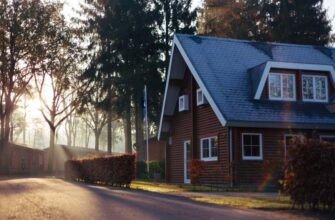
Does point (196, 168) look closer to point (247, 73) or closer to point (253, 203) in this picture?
point (247, 73)

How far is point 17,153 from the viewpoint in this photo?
67688 mm

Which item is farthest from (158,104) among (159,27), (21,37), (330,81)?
(330,81)

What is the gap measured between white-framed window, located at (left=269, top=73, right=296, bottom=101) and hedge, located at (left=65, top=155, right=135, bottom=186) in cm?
747

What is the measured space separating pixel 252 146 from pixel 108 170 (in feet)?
23.4

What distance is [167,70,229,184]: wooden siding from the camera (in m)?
24.6

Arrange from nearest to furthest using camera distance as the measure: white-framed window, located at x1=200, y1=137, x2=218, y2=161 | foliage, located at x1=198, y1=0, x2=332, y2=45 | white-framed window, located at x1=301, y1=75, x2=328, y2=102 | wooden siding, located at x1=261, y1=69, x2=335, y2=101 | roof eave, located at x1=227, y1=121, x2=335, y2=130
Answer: roof eave, located at x1=227, y1=121, x2=335, y2=130 < wooden siding, located at x1=261, y1=69, x2=335, y2=101 < white-framed window, located at x1=200, y1=137, x2=218, y2=161 < white-framed window, located at x1=301, y1=75, x2=328, y2=102 < foliage, located at x1=198, y1=0, x2=332, y2=45

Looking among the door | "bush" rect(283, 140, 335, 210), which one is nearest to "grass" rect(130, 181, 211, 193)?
the door

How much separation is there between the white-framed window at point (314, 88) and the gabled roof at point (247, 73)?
A: 45 centimetres

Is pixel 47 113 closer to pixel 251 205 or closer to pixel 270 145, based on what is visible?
pixel 270 145

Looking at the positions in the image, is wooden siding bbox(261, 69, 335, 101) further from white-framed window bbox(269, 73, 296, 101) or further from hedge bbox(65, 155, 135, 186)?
hedge bbox(65, 155, 135, 186)

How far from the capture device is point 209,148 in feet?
86.1

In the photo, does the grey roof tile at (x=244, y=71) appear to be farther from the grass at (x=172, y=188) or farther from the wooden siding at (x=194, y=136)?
the grass at (x=172, y=188)

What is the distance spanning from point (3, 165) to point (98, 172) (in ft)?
81.6

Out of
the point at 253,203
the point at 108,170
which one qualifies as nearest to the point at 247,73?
the point at 108,170
